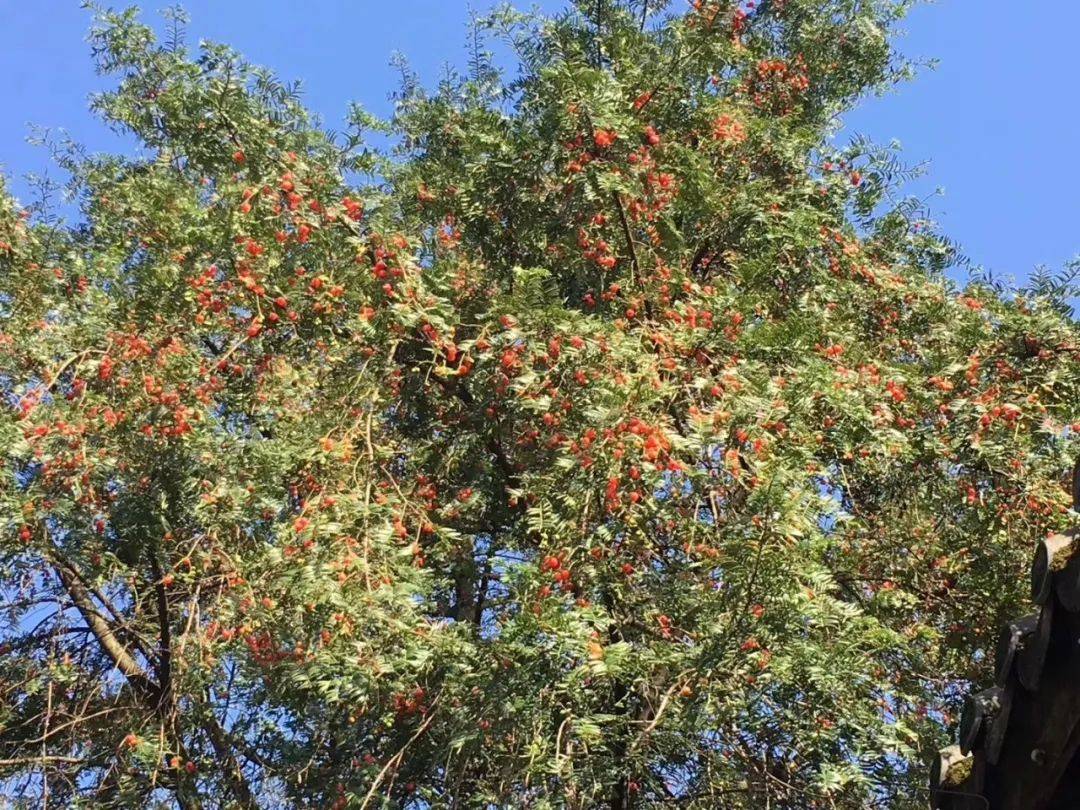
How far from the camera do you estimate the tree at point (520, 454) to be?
4.57m

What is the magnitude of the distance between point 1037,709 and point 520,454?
12.4 ft

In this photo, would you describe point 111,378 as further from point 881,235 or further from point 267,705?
point 881,235

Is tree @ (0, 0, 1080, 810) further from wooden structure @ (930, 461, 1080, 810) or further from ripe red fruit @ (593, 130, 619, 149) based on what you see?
wooden structure @ (930, 461, 1080, 810)

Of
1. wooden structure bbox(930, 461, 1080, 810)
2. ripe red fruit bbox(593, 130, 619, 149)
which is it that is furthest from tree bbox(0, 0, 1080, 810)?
wooden structure bbox(930, 461, 1080, 810)

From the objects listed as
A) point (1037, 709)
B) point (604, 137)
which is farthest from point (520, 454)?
point (1037, 709)

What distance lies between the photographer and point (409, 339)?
6012 millimetres

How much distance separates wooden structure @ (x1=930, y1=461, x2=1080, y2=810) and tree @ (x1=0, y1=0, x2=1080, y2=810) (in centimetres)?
114

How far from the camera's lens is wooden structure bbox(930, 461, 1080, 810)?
2.77 meters

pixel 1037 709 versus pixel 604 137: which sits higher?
pixel 604 137

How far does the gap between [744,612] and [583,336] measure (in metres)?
1.84

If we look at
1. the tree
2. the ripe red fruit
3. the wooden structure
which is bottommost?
the wooden structure

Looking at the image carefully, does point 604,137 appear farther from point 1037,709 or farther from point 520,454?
point 1037,709

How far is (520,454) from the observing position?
6.31 m

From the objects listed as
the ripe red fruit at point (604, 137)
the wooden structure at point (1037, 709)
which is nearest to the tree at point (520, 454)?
the ripe red fruit at point (604, 137)
